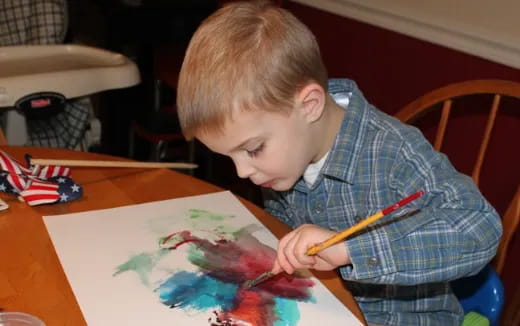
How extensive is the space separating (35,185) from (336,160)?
47 centimetres

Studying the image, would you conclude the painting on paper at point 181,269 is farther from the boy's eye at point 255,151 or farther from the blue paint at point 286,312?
the boy's eye at point 255,151

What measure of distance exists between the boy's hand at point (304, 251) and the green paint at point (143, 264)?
16cm

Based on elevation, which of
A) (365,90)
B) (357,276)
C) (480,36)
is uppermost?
(480,36)

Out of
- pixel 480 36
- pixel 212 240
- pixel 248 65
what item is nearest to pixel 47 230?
pixel 212 240

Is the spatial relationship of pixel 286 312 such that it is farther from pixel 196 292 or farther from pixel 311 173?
pixel 311 173

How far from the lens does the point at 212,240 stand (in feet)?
2.98

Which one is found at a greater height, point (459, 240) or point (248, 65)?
point (248, 65)

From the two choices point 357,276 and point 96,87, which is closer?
point 357,276

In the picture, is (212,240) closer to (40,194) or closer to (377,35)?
(40,194)

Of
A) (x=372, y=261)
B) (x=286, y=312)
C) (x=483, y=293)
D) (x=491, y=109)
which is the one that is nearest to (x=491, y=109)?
(x=491, y=109)

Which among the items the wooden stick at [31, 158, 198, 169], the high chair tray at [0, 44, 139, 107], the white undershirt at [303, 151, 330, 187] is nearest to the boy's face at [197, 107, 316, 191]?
the white undershirt at [303, 151, 330, 187]

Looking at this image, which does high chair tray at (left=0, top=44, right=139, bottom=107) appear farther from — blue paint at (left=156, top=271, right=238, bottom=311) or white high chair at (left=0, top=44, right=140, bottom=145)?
blue paint at (left=156, top=271, right=238, bottom=311)

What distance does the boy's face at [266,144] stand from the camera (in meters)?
0.84

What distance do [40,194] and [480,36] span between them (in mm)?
1044
